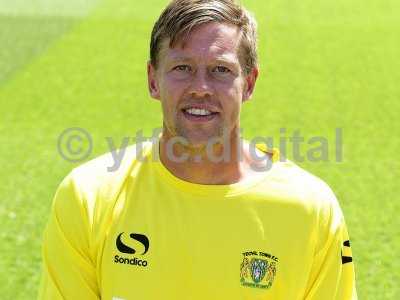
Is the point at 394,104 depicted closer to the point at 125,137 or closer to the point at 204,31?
the point at 125,137

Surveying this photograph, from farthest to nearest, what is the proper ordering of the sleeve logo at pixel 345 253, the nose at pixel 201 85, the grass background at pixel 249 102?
the grass background at pixel 249 102 → the sleeve logo at pixel 345 253 → the nose at pixel 201 85

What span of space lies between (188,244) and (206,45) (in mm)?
605

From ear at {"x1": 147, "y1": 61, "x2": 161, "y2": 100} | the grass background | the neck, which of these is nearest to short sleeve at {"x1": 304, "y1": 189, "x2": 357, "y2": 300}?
the neck

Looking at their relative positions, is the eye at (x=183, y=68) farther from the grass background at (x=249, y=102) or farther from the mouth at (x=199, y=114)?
the grass background at (x=249, y=102)

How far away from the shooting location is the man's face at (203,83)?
6.93 feet

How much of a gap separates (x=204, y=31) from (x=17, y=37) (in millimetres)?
10736

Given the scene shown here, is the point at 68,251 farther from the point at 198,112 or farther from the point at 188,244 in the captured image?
the point at 198,112

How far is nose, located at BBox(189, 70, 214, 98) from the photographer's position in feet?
6.89

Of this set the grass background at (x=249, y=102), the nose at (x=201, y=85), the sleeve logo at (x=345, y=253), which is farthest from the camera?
the grass background at (x=249, y=102)

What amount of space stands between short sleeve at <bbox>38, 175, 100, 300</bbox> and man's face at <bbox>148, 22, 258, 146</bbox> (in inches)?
15.2

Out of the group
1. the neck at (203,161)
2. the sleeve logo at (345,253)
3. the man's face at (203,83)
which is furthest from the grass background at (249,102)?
the man's face at (203,83)

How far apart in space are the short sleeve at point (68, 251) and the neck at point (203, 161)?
331 millimetres

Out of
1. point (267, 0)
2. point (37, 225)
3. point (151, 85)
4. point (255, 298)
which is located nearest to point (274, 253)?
point (255, 298)

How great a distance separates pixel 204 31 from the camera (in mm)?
2133
